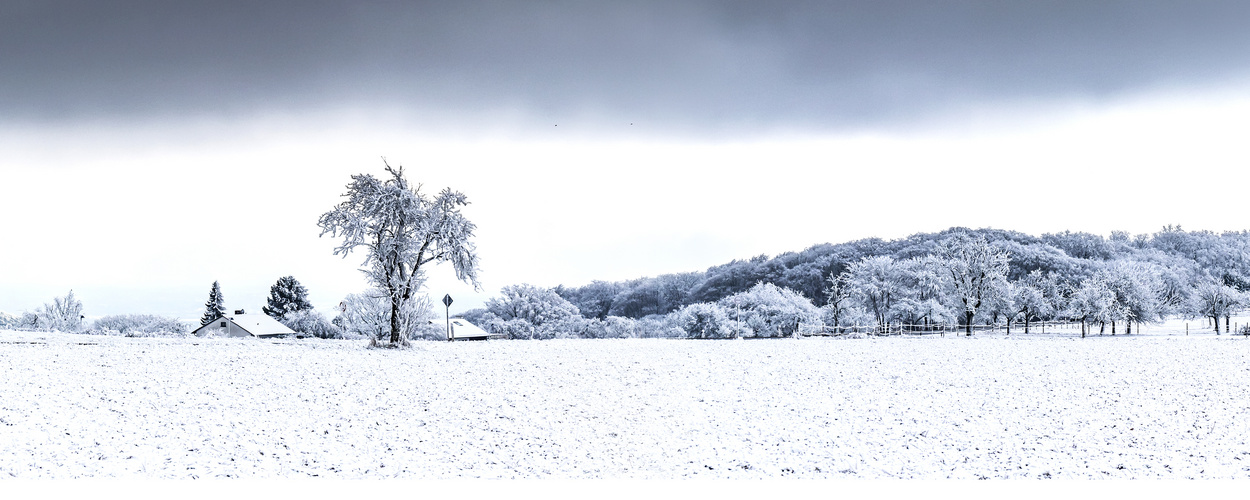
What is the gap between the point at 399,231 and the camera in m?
27.2

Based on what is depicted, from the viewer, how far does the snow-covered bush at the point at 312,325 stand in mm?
60312

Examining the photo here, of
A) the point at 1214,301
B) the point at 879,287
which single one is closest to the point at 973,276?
the point at 879,287

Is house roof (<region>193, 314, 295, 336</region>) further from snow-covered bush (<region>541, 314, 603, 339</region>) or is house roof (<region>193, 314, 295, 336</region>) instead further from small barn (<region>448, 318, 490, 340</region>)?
snow-covered bush (<region>541, 314, 603, 339</region>)

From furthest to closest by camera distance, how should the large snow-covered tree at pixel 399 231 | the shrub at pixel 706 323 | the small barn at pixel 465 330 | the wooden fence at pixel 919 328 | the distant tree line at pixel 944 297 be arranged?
the small barn at pixel 465 330, the distant tree line at pixel 944 297, the shrub at pixel 706 323, the wooden fence at pixel 919 328, the large snow-covered tree at pixel 399 231

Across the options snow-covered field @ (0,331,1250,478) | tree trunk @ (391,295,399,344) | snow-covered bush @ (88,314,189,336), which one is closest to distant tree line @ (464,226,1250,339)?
snow-covered bush @ (88,314,189,336)

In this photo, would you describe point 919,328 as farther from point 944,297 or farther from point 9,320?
point 9,320

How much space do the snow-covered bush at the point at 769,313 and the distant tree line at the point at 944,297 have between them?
3.4 inches

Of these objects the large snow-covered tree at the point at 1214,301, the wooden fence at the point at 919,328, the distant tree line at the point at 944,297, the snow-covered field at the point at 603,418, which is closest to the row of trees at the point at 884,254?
the distant tree line at the point at 944,297

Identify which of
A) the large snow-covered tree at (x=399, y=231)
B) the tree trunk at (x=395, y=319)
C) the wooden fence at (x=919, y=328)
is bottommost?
the wooden fence at (x=919, y=328)

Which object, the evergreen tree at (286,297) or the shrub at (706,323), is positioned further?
the evergreen tree at (286,297)

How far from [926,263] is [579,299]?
121 feet

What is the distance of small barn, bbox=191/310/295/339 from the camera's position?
62.7 metres

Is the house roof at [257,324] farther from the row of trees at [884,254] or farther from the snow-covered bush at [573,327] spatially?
the row of trees at [884,254]

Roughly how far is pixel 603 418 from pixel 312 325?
56655 millimetres
